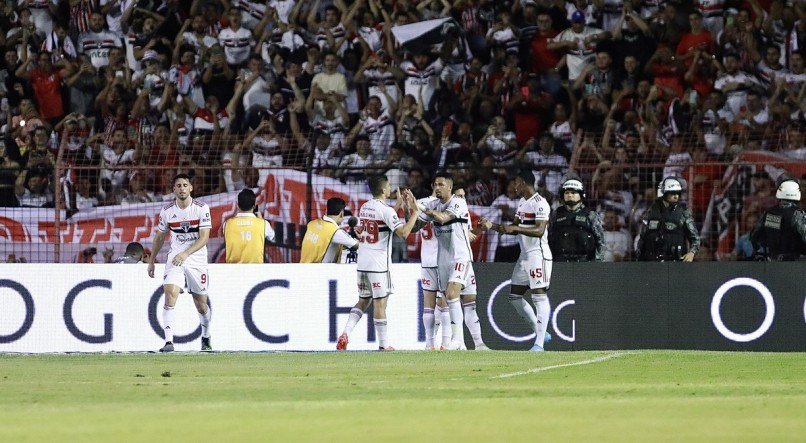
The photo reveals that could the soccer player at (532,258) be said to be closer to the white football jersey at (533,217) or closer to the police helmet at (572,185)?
the white football jersey at (533,217)

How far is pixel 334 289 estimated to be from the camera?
1778 centimetres

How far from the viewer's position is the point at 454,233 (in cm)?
1622

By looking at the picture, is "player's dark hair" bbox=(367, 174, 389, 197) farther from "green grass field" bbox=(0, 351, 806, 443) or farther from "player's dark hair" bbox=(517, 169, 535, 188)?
"green grass field" bbox=(0, 351, 806, 443)

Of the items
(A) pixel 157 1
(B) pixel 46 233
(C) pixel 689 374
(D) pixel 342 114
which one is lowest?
(C) pixel 689 374

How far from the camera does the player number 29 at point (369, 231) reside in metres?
16.3

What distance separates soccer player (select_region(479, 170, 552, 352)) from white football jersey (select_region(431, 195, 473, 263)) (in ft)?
1.53

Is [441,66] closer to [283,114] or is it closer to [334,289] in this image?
[283,114]

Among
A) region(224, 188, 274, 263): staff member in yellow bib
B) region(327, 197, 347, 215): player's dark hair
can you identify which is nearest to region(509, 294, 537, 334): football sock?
region(327, 197, 347, 215): player's dark hair

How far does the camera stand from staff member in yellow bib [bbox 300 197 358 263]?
17.4m

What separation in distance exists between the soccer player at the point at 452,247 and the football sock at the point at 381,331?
80 centimetres

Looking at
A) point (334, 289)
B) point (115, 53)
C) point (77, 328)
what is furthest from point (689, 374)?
point (115, 53)

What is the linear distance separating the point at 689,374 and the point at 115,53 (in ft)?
43.3

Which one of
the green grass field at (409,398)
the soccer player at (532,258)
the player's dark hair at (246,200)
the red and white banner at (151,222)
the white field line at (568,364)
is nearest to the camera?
the green grass field at (409,398)

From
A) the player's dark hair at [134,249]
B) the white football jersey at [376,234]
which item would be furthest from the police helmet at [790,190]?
the player's dark hair at [134,249]
